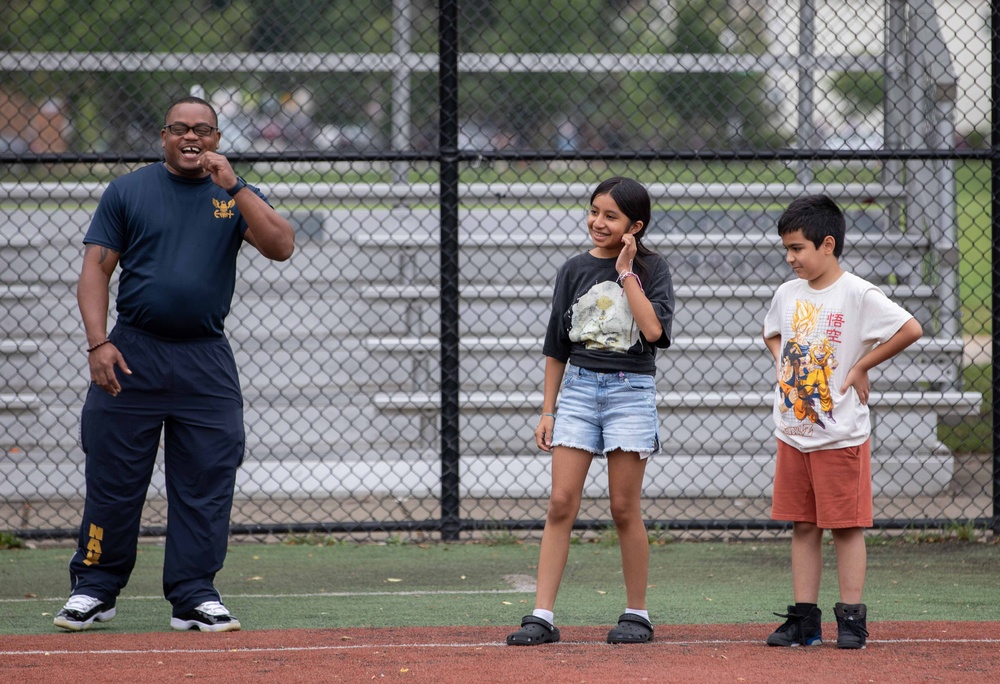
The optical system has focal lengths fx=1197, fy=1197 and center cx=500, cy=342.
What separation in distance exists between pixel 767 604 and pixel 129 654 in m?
2.36

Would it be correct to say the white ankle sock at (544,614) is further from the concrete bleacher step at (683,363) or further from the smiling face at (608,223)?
the concrete bleacher step at (683,363)

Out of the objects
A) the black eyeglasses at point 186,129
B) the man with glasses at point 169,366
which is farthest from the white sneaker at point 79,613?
the black eyeglasses at point 186,129

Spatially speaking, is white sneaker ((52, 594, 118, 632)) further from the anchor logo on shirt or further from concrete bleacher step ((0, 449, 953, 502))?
concrete bleacher step ((0, 449, 953, 502))

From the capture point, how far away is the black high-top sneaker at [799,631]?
3748mm

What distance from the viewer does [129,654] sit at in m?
3.72

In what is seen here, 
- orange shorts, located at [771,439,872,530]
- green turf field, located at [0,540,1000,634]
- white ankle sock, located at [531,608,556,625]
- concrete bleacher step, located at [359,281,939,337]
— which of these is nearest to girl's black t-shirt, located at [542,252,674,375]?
orange shorts, located at [771,439,872,530]

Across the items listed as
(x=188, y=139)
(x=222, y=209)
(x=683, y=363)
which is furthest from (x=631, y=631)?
(x=683, y=363)

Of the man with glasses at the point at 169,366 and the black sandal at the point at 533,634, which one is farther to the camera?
the man with glasses at the point at 169,366

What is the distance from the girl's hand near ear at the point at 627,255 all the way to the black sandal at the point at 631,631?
1.11 meters

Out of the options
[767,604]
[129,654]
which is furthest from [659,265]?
[129,654]

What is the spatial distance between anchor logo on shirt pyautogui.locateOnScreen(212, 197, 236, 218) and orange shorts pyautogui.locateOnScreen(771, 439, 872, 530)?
206 cm

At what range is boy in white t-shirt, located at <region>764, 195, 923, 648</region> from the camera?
145 inches

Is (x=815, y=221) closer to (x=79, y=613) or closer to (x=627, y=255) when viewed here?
(x=627, y=255)

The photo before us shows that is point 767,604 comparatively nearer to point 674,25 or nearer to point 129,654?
point 129,654
